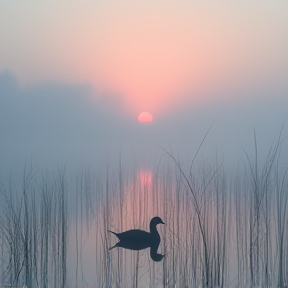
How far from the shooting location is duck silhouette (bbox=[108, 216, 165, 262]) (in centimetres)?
230

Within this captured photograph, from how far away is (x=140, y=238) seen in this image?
2.31 metres

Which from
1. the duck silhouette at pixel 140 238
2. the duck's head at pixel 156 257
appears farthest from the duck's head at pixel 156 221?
the duck's head at pixel 156 257

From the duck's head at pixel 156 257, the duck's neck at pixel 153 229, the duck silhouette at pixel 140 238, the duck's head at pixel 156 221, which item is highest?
the duck's head at pixel 156 221

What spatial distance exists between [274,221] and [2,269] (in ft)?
3.95

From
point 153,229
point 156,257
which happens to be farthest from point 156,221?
point 156,257

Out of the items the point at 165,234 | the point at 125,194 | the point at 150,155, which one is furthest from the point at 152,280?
the point at 150,155

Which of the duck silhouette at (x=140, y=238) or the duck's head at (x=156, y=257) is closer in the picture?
the duck silhouette at (x=140, y=238)

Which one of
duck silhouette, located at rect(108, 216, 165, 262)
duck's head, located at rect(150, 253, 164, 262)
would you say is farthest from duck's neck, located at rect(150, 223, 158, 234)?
duck's head, located at rect(150, 253, 164, 262)

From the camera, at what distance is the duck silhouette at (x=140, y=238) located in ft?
7.56

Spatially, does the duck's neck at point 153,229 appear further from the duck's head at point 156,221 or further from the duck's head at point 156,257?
the duck's head at point 156,257

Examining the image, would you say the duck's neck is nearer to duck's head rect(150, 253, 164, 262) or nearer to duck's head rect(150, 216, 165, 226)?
duck's head rect(150, 216, 165, 226)

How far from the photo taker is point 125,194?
246 centimetres

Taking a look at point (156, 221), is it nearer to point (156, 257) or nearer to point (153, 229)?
point (153, 229)

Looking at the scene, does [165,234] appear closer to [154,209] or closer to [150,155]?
[154,209]
